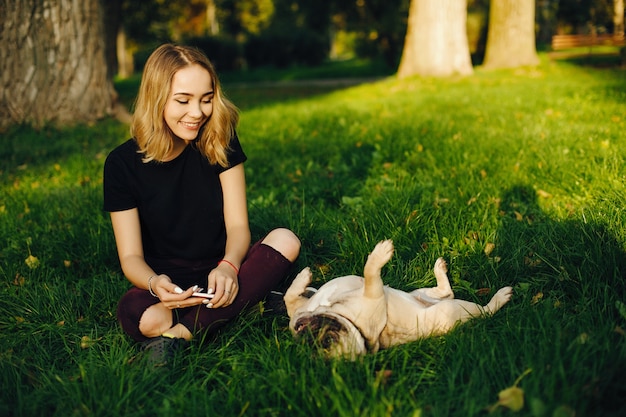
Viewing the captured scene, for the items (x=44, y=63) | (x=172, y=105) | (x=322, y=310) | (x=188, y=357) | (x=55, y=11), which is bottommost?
(x=188, y=357)

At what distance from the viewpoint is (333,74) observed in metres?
19.6

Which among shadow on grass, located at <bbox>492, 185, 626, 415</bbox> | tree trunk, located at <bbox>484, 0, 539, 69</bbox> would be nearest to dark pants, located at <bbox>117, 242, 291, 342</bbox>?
shadow on grass, located at <bbox>492, 185, 626, 415</bbox>

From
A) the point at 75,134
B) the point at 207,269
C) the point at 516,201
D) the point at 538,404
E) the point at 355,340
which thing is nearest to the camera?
the point at 538,404

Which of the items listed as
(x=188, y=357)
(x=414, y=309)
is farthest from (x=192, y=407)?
(x=414, y=309)

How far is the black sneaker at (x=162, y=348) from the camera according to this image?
2.18 meters

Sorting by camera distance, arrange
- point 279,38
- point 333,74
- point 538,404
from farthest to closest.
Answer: point 279,38
point 333,74
point 538,404

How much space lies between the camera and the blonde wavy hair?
2561 millimetres

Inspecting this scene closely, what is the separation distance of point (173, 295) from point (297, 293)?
49cm

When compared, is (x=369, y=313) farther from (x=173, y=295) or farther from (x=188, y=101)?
(x=188, y=101)

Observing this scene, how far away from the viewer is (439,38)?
40.6 ft

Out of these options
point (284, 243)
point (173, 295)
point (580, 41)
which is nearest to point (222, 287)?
point (173, 295)

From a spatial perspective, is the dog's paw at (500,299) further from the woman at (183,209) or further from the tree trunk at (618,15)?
the tree trunk at (618,15)

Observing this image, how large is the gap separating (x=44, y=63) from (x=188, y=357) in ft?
18.4

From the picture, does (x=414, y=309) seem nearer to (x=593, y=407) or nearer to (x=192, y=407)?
(x=593, y=407)
